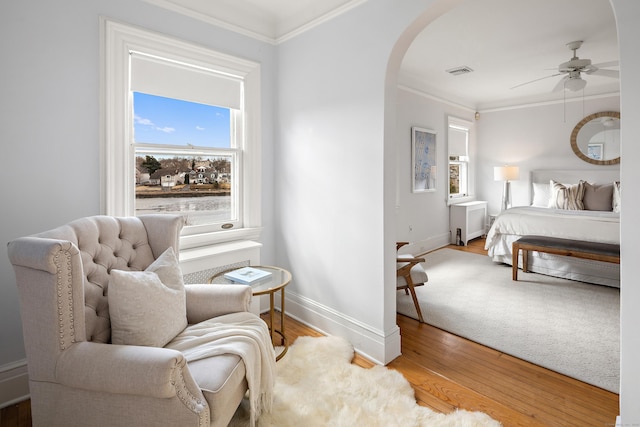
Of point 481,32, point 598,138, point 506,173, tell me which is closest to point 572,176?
point 598,138

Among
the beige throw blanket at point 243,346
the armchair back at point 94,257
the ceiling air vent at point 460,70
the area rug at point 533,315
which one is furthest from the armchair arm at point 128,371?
the ceiling air vent at point 460,70

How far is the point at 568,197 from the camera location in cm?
548

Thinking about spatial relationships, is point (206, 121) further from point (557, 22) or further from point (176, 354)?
point (557, 22)

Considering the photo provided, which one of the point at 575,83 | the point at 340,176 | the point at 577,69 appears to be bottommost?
the point at 340,176

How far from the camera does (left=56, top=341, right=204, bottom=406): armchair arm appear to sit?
1284mm

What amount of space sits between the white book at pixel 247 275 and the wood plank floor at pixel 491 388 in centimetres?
68

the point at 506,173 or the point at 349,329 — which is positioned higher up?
the point at 506,173

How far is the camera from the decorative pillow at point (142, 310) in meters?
1.57

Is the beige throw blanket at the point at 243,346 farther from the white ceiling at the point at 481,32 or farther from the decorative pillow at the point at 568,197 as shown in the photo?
the decorative pillow at the point at 568,197

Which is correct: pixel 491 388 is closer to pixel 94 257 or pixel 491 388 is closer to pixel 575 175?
pixel 94 257

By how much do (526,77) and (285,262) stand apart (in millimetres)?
4579

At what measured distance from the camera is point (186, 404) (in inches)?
51.7

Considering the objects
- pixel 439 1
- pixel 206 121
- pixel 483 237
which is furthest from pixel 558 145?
pixel 206 121

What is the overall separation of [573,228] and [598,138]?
8.50ft
